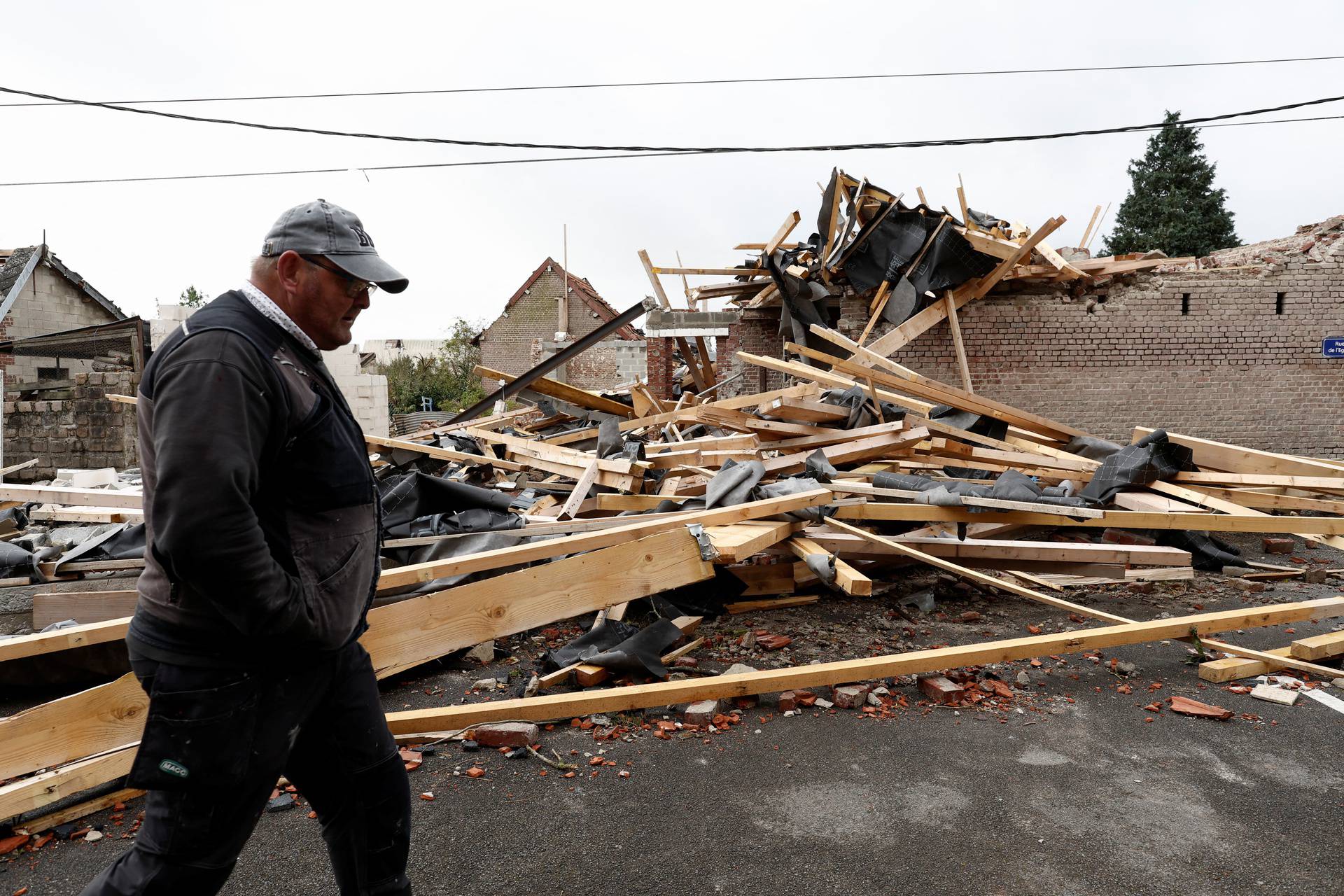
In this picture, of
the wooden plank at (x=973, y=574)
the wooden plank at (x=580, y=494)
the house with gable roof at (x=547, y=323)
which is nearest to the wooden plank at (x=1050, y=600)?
the wooden plank at (x=973, y=574)

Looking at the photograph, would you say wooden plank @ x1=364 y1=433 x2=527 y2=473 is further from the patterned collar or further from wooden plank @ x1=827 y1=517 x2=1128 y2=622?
the patterned collar

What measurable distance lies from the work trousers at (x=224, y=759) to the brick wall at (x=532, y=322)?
29568 mm

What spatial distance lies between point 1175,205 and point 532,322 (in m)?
27.5

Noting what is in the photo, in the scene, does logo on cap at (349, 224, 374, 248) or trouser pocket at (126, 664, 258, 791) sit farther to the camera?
logo on cap at (349, 224, 374, 248)

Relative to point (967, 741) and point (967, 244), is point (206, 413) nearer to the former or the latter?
point (967, 741)

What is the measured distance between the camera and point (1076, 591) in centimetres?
580

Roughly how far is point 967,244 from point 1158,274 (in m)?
3.17

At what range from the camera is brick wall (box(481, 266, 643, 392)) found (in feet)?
104

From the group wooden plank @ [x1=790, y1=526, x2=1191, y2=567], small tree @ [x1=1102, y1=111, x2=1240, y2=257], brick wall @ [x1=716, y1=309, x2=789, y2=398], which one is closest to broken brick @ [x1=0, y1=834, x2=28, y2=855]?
wooden plank @ [x1=790, y1=526, x2=1191, y2=567]

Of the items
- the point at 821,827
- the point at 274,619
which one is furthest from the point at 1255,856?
the point at 274,619

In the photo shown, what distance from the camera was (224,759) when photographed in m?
1.64

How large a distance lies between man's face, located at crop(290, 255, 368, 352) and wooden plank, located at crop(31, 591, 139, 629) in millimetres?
2980

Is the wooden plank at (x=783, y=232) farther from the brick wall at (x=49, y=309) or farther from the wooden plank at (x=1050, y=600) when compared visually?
the brick wall at (x=49, y=309)

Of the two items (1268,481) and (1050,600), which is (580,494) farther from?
(1268,481)
